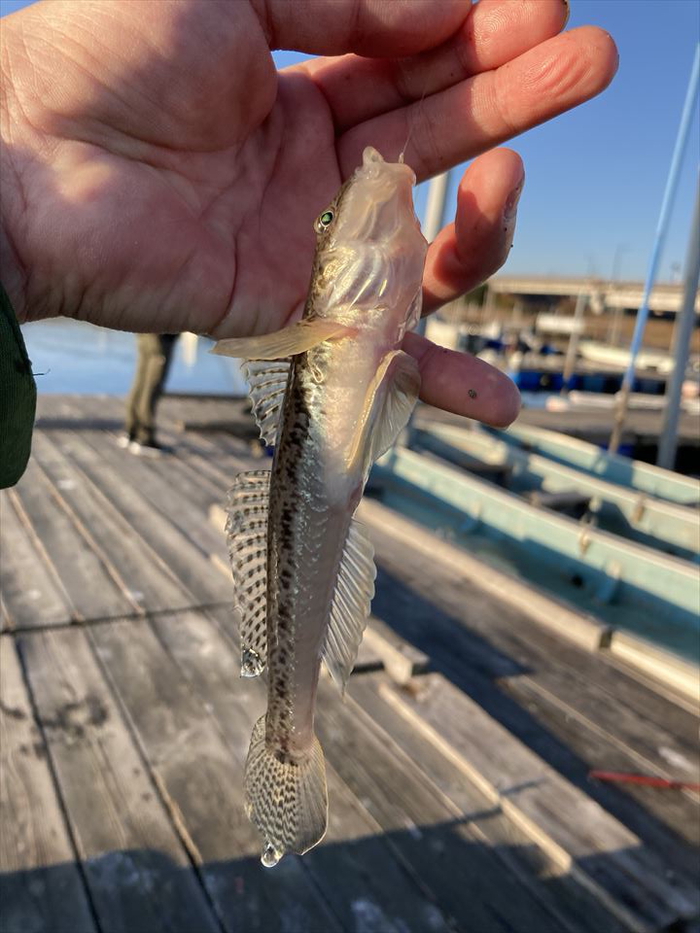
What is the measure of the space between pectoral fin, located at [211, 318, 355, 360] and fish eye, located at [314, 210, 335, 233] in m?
0.51

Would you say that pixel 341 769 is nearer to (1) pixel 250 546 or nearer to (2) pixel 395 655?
(2) pixel 395 655

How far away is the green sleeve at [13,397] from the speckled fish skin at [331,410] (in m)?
1.00

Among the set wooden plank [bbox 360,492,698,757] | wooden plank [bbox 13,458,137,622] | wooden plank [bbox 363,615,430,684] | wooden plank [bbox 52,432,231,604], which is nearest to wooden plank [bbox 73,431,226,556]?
wooden plank [bbox 52,432,231,604]

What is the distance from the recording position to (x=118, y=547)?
803 cm

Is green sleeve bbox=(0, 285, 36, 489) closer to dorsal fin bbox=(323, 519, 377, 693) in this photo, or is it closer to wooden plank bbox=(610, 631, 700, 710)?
dorsal fin bbox=(323, 519, 377, 693)

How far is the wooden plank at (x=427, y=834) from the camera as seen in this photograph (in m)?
4.02

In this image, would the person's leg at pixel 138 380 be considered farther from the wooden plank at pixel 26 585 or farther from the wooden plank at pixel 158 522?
the wooden plank at pixel 26 585

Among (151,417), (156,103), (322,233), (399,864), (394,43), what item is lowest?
(399,864)

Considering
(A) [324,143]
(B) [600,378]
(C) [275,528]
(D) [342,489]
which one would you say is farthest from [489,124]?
(B) [600,378]

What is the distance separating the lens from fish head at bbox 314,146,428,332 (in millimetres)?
2840

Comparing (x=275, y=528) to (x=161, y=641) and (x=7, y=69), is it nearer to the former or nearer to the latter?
(x=7, y=69)

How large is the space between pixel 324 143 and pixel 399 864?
402 centimetres

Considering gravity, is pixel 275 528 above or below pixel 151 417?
above

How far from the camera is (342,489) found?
280cm
